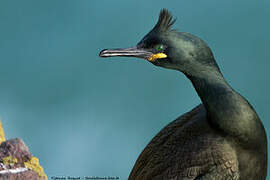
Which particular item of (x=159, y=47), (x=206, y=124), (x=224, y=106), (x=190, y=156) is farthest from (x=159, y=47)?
(x=190, y=156)

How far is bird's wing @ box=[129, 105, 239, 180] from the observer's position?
382 cm

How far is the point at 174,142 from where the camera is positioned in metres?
4.12

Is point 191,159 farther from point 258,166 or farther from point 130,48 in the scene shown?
point 130,48

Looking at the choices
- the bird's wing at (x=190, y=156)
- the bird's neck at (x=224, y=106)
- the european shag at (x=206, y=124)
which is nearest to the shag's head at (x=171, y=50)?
the european shag at (x=206, y=124)

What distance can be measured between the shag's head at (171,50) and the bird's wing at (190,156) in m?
0.62

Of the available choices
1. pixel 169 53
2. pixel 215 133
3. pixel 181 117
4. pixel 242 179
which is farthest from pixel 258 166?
pixel 169 53

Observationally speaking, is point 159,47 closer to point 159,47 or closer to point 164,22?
point 159,47

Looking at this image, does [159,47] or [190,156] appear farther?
[190,156]

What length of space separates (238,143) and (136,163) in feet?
3.61

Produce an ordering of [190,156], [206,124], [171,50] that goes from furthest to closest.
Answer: [206,124], [190,156], [171,50]

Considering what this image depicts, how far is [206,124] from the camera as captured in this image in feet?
13.2

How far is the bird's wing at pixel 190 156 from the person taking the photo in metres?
3.82

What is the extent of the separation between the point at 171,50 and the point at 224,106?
637 millimetres

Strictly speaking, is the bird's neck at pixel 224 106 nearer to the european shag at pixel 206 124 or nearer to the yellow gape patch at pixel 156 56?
the european shag at pixel 206 124
